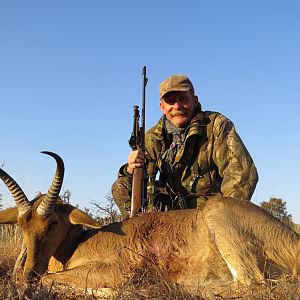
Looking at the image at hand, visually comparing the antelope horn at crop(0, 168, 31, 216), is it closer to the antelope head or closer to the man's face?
the antelope head

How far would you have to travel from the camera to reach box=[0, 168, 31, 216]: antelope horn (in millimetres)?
5562

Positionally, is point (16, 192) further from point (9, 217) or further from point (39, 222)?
point (9, 217)

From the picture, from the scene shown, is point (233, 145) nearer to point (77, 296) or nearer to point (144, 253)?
point (144, 253)

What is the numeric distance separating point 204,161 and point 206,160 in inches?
1.4

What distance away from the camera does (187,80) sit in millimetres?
8469

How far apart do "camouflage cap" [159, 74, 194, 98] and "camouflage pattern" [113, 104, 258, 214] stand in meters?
0.51

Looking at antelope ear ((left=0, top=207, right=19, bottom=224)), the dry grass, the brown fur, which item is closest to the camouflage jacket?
the brown fur

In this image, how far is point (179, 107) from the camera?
27.3ft

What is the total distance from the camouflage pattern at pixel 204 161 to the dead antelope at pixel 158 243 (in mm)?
2085

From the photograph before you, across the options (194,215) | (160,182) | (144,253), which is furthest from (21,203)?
(160,182)

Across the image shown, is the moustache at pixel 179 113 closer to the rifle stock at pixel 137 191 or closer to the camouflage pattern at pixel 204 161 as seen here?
the camouflage pattern at pixel 204 161

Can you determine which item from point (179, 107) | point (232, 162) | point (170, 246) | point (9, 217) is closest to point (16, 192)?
point (9, 217)

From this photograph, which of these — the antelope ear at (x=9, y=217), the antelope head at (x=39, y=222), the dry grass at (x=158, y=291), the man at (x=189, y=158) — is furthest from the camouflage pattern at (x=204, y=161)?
the dry grass at (x=158, y=291)

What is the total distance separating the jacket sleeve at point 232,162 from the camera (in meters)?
7.40
